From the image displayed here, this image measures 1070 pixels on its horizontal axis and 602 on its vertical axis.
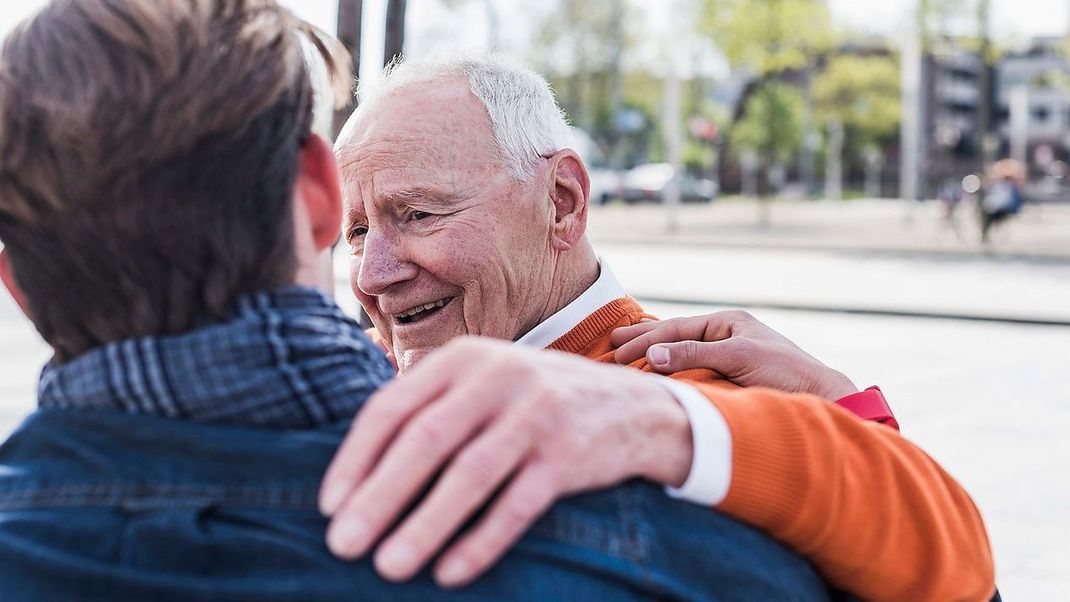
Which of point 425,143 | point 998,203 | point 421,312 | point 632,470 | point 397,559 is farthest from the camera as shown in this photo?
point 998,203

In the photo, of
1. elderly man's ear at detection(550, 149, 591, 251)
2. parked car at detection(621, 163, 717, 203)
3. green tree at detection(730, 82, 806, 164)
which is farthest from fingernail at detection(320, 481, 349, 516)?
parked car at detection(621, 163, 717, 203)

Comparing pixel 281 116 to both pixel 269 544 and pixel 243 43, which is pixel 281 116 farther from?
pixel 269 544

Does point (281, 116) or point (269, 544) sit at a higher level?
point (281, 116)

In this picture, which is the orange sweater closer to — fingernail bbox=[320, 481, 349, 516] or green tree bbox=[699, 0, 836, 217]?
fingernail bbox=[320, 481, 349, 516]

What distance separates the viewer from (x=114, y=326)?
1.11 m

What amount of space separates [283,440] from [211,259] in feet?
0.57

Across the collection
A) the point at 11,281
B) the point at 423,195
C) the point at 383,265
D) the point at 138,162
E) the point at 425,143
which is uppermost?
the point at 138,162

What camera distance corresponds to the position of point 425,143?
7.78 feet

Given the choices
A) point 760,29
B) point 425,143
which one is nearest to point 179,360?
point 425,143

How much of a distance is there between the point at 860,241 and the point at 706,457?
24.1 m

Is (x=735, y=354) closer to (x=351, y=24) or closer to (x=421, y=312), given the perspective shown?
(x=421, y=312)

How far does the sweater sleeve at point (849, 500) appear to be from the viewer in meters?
1.20

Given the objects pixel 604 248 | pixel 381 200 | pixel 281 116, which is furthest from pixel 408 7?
pixel 604 248

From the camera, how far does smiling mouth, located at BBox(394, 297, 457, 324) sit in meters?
2.49
